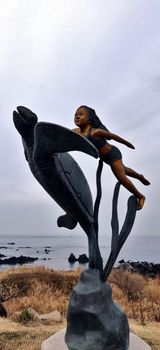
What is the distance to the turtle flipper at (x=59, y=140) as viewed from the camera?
3.18 metres

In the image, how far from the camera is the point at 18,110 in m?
3.82

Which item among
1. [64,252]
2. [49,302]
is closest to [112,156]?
[49,302]

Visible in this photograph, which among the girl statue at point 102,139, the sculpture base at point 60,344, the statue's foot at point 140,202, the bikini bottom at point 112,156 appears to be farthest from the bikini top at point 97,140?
the sculpture base at point 60,344

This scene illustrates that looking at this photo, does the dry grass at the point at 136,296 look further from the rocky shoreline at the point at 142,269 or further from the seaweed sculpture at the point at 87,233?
the seaweed sculpture at the point at 87,233

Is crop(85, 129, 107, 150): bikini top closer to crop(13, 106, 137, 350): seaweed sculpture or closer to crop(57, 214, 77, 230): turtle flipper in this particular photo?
crop(13, 106, 137, 350): seaweed sculpture

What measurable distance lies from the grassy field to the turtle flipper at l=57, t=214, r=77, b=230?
1916mm

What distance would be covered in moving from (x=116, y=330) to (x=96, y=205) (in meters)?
1.28

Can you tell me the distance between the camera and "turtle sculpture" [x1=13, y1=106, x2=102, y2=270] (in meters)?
3.27

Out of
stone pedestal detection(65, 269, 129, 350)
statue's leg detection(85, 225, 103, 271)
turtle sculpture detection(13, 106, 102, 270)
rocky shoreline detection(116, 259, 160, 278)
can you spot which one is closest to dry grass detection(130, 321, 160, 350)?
stone pedestal detection(65, 269, 129, 350)

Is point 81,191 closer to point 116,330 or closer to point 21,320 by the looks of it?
point 116,330

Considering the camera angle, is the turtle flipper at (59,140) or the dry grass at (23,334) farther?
the dry grass at (23,334)

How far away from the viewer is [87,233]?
4219 mm

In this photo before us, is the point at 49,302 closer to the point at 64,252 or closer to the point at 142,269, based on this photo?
the point at 142,269

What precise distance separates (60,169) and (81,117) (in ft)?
1.95
